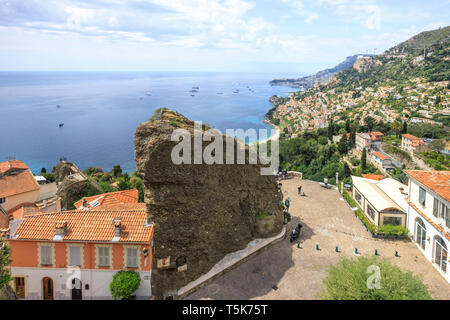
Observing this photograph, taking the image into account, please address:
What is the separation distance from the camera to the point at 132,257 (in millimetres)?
11625

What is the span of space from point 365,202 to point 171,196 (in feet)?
38.3

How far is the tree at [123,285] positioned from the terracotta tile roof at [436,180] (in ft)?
38.2

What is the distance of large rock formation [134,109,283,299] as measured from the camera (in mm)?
11914

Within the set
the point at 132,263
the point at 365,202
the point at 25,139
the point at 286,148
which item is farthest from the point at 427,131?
the point at 25,139

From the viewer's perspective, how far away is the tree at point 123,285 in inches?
434

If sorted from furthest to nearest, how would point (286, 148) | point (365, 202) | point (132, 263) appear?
1. point (286, 148)
2. point (365, 202)
3. point (132, 263)

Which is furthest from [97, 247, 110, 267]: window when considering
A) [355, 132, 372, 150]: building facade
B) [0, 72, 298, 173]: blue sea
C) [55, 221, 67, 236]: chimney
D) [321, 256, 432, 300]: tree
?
[0, 72, 298, 173]: blue sea

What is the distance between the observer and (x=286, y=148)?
160 ft

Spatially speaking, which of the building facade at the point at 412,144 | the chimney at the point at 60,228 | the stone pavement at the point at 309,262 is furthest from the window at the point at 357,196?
the building facade at the point at 412,144

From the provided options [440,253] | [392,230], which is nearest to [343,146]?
[392,230]

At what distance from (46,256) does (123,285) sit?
10.3 feet

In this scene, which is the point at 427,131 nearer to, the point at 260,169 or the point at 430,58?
the point at 260,169

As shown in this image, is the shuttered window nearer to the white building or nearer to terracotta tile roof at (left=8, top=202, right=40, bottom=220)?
terracotta tile roof at (left=8, top=202, right=40, bottom=220)

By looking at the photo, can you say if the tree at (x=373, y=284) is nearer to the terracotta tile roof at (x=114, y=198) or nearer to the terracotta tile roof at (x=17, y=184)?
the terracotta tile roof at (x=114, y=198)
